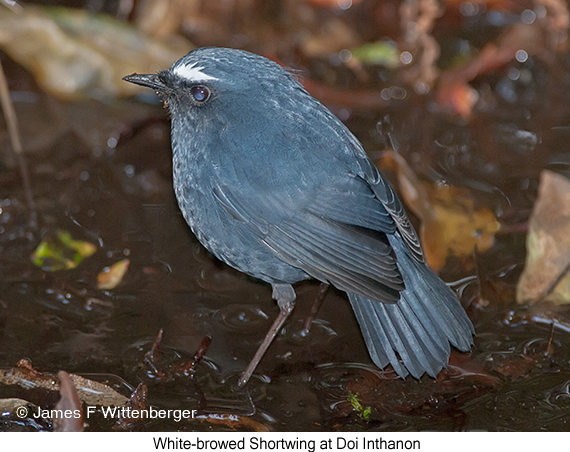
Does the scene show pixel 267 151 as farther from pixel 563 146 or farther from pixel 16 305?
pixel 563 146

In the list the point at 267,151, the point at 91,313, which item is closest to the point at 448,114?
the point at 267,151

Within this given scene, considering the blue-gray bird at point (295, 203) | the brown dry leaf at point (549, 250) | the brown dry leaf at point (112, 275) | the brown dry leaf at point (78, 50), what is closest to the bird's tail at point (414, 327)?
the blue-gray bird at point (295, 203)

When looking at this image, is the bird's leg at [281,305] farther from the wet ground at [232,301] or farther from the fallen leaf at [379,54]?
the fallen leaf at [379,54]

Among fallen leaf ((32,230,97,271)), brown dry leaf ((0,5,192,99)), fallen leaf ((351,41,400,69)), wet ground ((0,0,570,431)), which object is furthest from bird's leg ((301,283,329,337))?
fallen leaf ((351,41,400,69))

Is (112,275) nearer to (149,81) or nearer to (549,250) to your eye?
(149,81)

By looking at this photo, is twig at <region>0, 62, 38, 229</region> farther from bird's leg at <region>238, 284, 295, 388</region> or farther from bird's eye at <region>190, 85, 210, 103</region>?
bird's leg at <region>238, 284, 295, 388</region>

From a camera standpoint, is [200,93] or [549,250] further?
[549,250]

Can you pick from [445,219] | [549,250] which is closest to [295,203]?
[445,219]
